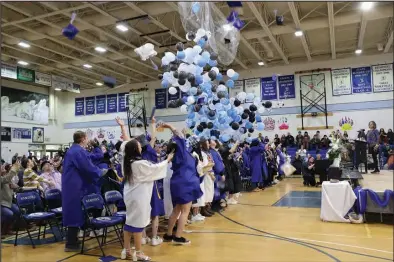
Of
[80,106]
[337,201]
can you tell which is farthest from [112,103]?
[337,201]

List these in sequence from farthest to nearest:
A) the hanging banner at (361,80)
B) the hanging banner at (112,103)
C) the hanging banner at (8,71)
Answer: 1. the hanging banner at (112,103)
2. the hanging banner at (361,80)
3. the hanging banner at (8,71)

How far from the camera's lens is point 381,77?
14.8 metres

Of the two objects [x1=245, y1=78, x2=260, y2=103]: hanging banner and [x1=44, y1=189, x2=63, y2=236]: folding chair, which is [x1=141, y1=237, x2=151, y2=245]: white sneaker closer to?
[x1=44, y1=189, x2=63, y2=236]: folding chair

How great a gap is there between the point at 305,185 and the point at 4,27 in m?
11.3

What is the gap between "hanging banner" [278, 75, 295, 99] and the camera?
1642cm

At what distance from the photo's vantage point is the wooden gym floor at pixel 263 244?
3.78 meters

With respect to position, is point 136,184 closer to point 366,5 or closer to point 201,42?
point 201,42

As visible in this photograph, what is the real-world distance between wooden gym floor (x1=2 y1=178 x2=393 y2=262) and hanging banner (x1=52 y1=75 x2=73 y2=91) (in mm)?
13157

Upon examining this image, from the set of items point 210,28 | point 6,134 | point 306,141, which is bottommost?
point 306,141

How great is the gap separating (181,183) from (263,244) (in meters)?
1.31

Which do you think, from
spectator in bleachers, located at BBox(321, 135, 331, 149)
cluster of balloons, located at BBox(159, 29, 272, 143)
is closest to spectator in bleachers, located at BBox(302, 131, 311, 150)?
spectator in bleachers, located at BBox(321, 135, 331, 149)

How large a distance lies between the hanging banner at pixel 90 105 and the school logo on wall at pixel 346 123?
1412 centimetres

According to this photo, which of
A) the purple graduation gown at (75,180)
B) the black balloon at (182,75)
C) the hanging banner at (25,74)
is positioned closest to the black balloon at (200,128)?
the black balloon at (182,75)

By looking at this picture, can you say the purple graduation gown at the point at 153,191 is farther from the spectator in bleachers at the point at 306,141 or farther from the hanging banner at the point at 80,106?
the hanging banner at the point at 80,106
